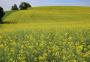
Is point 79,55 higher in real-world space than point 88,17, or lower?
higher

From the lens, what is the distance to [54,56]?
25.0ft

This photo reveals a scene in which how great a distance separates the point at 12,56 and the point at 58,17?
50.5 meters

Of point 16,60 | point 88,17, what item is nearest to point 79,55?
point 16,60

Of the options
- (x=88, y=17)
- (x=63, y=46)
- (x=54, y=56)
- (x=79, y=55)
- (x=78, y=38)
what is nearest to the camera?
(x=79, y=55)

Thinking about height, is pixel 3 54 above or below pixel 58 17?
above

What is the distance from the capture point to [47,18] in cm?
5725

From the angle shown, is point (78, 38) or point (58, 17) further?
point (58, 17)

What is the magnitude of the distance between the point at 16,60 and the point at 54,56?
2.87ft

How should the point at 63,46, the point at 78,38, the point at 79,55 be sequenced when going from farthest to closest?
1. the point at 78,38
2. the point at 63,46
3. the point at 79,55

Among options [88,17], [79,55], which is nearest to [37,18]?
[88,17]

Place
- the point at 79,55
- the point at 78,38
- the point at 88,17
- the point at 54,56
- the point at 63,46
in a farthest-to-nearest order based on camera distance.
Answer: the point at 88,17 < the point at 78,38 < the point at 63,46 < the point at 54,56 < the point at 79,55

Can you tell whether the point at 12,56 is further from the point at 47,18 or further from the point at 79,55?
the point at 47,18

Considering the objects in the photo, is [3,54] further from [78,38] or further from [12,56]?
[78,38]

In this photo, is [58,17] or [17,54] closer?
[17,54]
